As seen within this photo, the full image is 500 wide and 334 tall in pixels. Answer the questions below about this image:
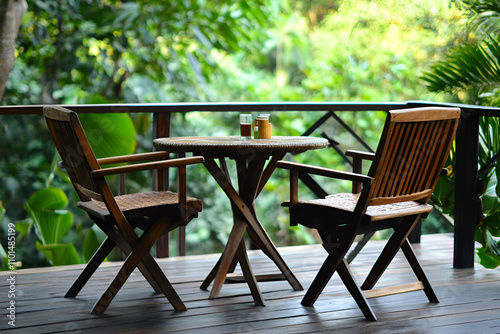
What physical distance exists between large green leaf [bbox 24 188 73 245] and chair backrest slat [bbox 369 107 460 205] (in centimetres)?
204

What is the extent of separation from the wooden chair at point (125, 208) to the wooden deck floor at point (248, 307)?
0.15 metres

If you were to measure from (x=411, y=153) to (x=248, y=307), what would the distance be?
3.28 feet

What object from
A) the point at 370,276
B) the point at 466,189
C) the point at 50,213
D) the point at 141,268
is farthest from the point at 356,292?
the point at 50,213

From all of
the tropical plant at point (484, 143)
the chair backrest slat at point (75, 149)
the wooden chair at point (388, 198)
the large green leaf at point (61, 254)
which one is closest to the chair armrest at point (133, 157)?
the chair backrest slat at point (75, 149)

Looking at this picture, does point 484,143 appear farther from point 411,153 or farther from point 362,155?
point 411,153

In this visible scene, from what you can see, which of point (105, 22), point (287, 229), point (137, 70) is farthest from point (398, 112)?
point (287, 229)

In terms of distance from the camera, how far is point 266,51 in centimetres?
1252

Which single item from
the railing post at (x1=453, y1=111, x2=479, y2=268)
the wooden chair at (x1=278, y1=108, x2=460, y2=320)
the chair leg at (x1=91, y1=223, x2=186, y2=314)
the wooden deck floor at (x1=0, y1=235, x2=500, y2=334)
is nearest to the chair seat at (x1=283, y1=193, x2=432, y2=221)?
the wooden chair at (x1=278, y1=108, x2=460, y2=320)

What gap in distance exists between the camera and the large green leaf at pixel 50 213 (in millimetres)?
3533

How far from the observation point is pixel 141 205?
2.55 meters

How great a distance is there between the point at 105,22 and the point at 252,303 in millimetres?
3867

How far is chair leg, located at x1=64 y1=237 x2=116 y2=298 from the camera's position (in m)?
2.72

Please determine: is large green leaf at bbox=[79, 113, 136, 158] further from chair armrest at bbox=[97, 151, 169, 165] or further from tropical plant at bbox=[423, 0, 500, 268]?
tropical plant at bbox=[423, 0, 500, 268]

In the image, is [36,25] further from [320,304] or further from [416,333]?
[416,333]
